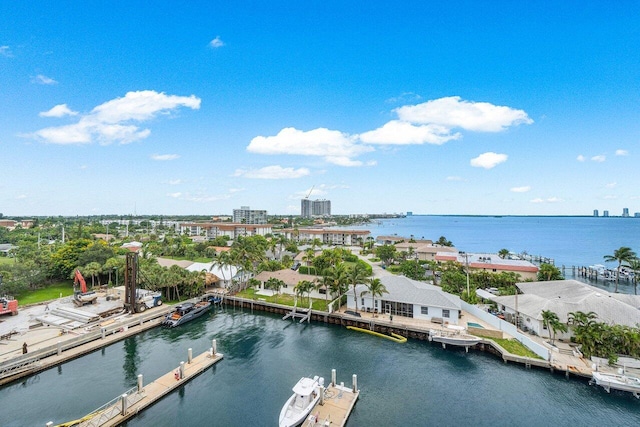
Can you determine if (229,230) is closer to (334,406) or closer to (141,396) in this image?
(141,396)

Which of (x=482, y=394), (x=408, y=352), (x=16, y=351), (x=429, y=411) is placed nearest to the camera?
(x=429, y=411)

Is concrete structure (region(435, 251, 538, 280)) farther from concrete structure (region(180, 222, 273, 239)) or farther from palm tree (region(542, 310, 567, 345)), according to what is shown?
concrete structure (region(180, 222, 273, 239))

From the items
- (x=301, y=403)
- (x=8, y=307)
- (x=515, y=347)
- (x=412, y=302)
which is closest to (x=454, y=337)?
(x=515, y=347)

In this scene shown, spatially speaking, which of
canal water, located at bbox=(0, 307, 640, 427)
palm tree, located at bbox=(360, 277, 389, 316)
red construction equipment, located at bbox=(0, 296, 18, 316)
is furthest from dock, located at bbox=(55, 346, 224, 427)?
red construction equipment, located at bbox=(0, 296, 18, 316)

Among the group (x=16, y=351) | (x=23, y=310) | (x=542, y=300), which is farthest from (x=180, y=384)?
(x=542, y=300)

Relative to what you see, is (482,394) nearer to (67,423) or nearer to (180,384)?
(180,384)

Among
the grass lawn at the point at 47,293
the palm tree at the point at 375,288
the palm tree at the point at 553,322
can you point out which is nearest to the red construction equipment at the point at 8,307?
the grass lawn at the point at 47,293

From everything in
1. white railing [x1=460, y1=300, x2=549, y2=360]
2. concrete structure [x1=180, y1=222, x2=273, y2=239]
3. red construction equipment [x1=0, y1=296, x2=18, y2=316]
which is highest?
concrete structure [x1=180, y1=222, x2=273, y2=239]
